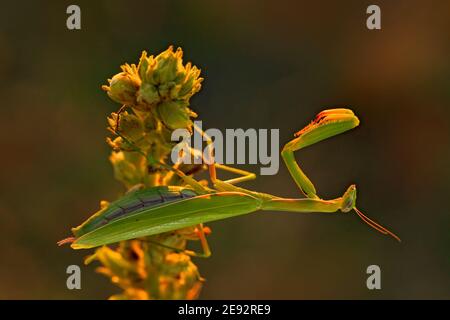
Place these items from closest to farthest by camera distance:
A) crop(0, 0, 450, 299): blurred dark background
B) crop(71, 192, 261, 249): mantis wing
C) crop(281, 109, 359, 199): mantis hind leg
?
crop(71, 192, 261, 249): mantis wing → crop(281, 109, 359, 199): mantis hind leg → crop(0, 0, 450, 299): blurred dark background

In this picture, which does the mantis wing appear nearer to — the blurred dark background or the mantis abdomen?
the mantis abdomen

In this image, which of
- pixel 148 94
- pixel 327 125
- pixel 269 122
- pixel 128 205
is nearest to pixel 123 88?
pixel 148 94

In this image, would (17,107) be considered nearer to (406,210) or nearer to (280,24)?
(280,24)

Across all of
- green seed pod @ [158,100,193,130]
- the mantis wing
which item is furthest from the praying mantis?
green seed pod @ [158,100,193,130]

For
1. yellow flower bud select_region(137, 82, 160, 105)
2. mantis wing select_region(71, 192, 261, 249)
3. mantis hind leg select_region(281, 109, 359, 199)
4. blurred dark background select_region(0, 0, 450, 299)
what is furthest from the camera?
blurred dark background select_region(0, 0, 450, 299)

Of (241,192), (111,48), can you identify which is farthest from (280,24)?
(241,192)

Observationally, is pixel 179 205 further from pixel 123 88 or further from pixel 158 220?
pixel 123 88

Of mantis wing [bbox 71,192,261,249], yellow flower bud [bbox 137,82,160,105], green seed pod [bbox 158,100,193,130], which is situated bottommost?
mantis wing [bbox 71,192,261,249]
